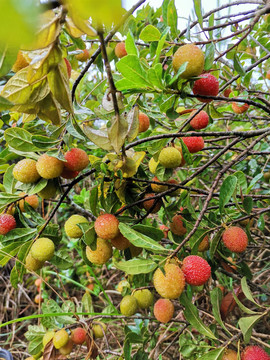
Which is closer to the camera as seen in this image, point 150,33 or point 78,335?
point 150,33

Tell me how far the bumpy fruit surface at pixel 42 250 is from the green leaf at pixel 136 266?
244 mm

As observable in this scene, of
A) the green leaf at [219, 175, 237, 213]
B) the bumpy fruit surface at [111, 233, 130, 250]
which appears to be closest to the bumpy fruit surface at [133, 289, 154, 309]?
the bumpy fruit surface at [111, 233, 130, 250]

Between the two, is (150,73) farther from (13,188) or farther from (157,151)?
(13,188)

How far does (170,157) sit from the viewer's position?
33.3 inches

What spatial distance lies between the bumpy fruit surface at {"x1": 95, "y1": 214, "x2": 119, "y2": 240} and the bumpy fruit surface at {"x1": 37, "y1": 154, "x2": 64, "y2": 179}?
0.18 metres

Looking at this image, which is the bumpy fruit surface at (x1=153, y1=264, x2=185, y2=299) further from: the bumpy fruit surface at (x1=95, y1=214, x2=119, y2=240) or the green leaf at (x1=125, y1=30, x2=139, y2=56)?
the green leaf at (x1=125, y1=30, x2=139, y2=56)

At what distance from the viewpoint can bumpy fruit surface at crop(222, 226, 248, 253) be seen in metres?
0.78

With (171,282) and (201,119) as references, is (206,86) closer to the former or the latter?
(201,119)

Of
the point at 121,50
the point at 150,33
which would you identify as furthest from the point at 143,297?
the point at 121,50

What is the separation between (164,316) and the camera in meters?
1.08

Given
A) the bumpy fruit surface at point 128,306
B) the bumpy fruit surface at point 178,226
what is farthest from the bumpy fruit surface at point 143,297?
the bumpy fruit surface at point 178,226

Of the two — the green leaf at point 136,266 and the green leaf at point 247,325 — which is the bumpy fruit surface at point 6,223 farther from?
the green leaf at point 247,325

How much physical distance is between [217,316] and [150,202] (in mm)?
374

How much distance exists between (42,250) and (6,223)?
15 cm
